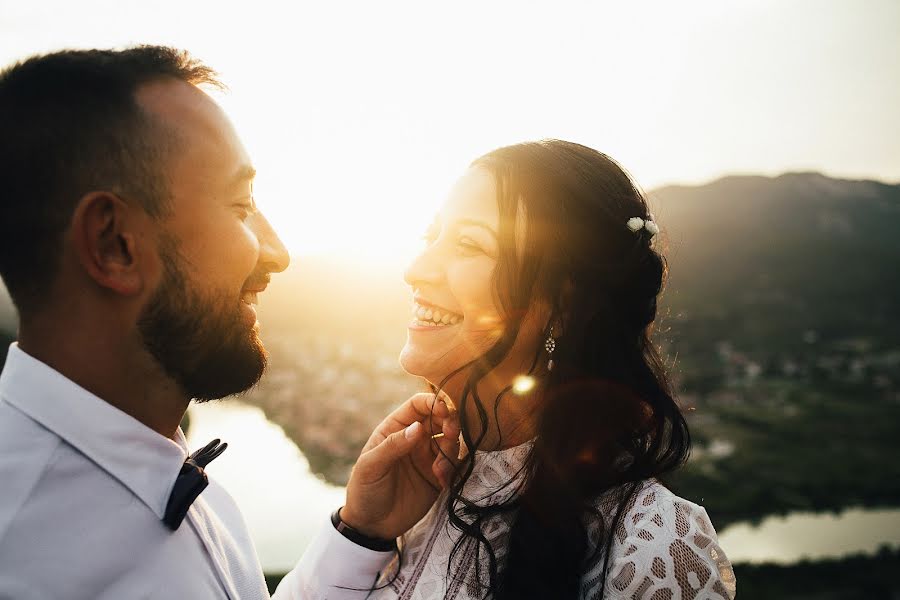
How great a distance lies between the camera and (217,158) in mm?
1854

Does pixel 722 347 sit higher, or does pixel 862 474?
pixel 862 474

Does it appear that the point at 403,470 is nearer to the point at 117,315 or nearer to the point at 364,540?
the point at 364,540

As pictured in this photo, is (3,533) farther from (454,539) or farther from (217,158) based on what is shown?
(454,539)

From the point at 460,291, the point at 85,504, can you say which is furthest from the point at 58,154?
the point at 460,291

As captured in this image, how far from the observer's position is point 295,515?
12.8m

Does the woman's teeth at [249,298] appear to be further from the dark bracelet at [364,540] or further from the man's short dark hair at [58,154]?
the dark bracelet at [364,540]

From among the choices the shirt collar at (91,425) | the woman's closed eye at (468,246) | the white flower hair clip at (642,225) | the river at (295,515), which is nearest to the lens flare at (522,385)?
the woman's closed eye at (468,246)

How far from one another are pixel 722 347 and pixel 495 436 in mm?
49788

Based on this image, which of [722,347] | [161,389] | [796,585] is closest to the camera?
[161,389]

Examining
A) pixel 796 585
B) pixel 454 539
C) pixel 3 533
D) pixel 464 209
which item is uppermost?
pixel 464 209

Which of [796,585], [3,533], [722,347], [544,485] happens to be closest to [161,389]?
[3,533]

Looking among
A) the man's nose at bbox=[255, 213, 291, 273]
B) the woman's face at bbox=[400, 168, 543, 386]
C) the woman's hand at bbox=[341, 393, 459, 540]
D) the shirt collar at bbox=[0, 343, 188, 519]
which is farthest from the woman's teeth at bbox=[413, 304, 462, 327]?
the shirt collar at bbox=[0, 343, 188, 519]

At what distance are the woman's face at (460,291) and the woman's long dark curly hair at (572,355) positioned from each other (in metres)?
0.05

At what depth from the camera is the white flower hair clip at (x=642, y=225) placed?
8.53ft
